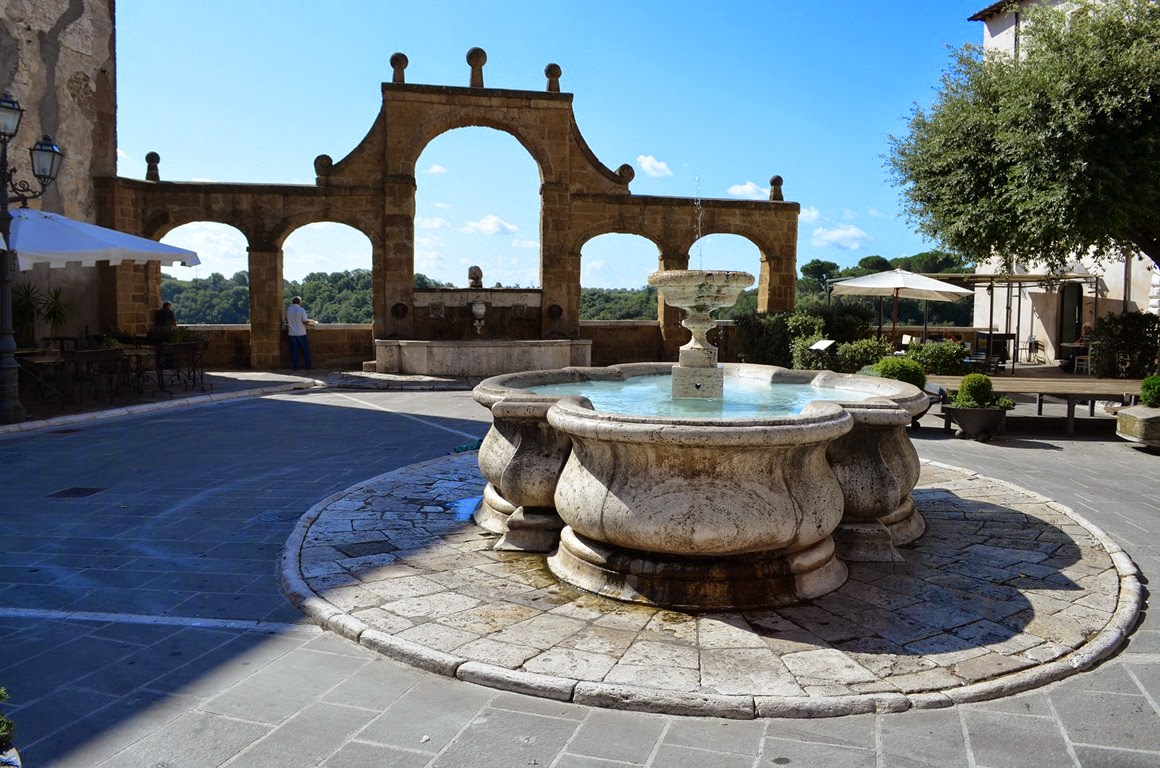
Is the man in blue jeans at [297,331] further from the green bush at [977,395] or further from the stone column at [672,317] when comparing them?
the green bush at [977,395]

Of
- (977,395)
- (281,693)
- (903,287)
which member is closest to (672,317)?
(903,287)

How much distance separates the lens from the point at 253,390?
13953mm

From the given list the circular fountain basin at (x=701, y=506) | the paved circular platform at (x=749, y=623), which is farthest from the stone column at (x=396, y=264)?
the circular fountain basin at (x=701, y=506)

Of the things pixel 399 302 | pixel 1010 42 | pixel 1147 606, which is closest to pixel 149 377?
pixel 399 302

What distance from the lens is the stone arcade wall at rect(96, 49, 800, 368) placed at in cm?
1747

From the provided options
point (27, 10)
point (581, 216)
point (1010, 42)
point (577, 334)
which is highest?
point (1010, 42)

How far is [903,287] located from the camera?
16.7 meters

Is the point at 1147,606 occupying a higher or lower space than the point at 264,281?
lower

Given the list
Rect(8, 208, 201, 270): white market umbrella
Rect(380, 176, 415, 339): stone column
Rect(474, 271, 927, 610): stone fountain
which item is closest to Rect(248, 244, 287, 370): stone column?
Rect(380, 176, 415, 339): stone column

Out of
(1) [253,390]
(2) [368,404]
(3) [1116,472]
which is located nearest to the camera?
(3) [1116,472]

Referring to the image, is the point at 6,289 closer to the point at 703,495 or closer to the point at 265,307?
the point at 265,307

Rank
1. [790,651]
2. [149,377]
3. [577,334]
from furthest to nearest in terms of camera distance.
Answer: [577,334] < [149,377] < [790,651]

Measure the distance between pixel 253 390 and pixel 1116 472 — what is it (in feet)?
40.3

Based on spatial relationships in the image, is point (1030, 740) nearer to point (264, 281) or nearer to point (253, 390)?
point (253, 390)
